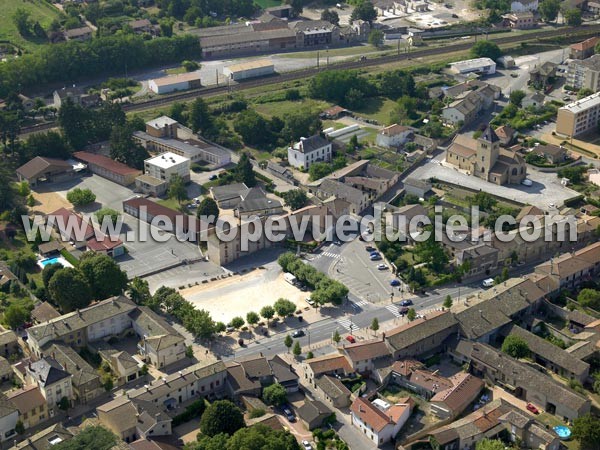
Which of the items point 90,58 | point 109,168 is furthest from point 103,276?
point 90,58

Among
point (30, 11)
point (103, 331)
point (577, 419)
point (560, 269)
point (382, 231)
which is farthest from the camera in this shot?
point (30, 11)

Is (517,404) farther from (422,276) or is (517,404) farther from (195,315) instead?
(195,315)

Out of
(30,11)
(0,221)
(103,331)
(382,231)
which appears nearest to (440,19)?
(30,11)

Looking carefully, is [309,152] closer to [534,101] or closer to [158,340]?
[534,101]

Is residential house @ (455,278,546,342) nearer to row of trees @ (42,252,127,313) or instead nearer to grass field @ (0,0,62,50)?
row of trees @ (42,252,127,313)

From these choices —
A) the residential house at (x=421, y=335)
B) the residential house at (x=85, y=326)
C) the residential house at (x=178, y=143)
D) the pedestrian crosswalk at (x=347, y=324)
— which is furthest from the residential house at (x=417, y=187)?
the residential house at (x=85, y=326)

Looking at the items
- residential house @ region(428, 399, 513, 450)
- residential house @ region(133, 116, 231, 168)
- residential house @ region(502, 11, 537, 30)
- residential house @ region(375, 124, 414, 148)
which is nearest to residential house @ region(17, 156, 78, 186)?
residential house @ region(133, 116, 231, 168)

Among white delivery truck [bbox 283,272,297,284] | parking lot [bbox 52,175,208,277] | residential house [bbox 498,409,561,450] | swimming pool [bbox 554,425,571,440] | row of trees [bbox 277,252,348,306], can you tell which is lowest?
swimming pool [bbox 554,425,571,440]
